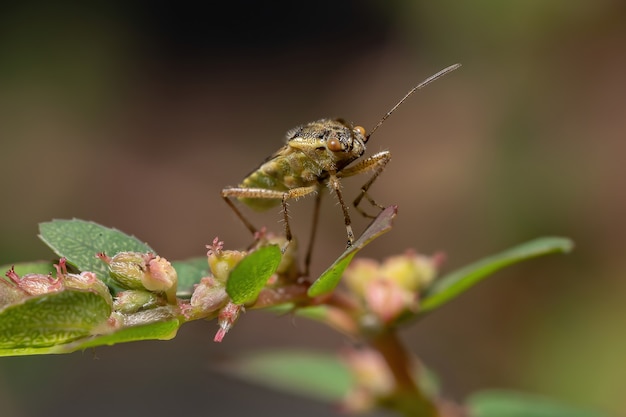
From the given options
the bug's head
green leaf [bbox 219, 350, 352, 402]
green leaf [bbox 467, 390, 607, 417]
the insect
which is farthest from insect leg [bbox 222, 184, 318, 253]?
green leaf [bbox 467, 390, 607, 417]

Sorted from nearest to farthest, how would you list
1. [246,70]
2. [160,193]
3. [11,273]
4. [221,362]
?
[11,273], [221,362], [160,193], [246,70]

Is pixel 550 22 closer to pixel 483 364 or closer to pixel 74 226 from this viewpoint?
pixel 483 364

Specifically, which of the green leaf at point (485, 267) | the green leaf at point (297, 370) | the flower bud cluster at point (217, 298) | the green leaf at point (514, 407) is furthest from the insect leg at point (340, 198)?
the green leaf at point (514, 407)

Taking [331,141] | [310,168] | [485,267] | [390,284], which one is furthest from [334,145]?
[485,267]

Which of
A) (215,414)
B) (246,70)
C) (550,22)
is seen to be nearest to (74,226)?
(215,414)

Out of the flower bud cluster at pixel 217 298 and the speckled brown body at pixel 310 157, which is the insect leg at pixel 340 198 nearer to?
the speckled brown body at pixel 310 157
